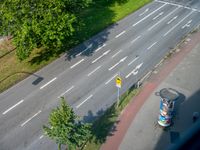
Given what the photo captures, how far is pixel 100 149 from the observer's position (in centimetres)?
2175

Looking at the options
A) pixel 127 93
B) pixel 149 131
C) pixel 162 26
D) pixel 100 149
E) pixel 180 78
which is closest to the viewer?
pixel 100 149

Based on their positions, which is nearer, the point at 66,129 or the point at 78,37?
the point at 66,129

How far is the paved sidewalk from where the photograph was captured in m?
22.3

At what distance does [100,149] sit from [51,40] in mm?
12507

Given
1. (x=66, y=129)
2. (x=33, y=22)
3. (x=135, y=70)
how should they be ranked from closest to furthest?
1. (x=66, y=129)
2. (x=33, y=22)
3. (x=135, y=70)

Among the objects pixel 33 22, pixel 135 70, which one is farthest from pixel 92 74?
pixel 33 22

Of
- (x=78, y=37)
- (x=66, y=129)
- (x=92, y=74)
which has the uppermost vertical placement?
(x=66, y=129)

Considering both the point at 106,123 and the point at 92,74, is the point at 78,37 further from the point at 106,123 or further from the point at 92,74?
the point at 106,123

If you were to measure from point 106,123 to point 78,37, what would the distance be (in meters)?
14.3

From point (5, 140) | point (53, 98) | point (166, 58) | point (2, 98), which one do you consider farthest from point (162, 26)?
point (5, 140)

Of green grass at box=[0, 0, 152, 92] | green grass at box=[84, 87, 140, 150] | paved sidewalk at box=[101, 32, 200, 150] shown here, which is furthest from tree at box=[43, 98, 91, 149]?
green grass at box=[0, 0, 152, 92]

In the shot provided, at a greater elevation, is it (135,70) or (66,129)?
(66,129)

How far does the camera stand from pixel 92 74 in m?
30.2

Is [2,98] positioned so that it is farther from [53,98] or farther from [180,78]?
[180,78]
